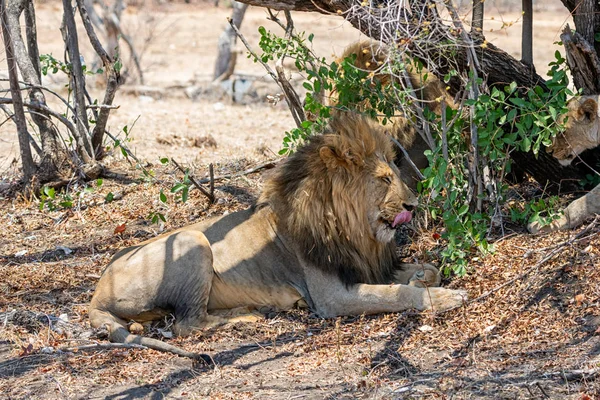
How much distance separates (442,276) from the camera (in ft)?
17.1

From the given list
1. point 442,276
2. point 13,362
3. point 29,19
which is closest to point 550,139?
point 442,276

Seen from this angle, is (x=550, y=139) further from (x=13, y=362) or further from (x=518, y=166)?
(x=13, y=362)

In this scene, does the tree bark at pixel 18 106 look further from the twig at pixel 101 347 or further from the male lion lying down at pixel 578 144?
the male lion lying down at pixel 578 144

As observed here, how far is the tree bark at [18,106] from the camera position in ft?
22.2

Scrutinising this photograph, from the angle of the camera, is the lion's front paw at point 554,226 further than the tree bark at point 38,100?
No

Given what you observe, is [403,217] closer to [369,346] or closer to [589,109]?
[369,346]

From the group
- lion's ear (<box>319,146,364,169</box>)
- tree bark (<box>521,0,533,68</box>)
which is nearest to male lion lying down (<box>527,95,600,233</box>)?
tree bark (<box>521,0,533,68</box>)

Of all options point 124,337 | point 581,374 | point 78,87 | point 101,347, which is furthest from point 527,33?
point 78,87

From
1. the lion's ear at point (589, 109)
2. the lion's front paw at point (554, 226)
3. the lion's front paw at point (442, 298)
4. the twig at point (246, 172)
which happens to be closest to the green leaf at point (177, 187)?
the twig at point (246, 172)

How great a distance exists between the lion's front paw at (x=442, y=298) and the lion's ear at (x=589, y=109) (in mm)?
1359

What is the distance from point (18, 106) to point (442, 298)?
13.0ft

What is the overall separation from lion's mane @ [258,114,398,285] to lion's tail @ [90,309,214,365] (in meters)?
1.06

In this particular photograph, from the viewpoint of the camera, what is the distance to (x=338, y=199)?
4.98m

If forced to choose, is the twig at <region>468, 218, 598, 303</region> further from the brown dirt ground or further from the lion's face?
the lion's face
